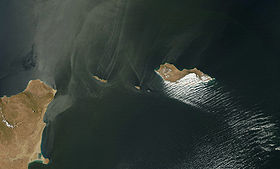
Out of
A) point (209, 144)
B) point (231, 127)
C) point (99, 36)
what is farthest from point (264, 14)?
point (99, 36)

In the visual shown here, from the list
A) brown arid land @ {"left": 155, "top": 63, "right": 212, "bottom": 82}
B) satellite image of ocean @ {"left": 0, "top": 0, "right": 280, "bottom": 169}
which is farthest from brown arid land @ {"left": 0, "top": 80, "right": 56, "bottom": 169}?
brown arid land @ {"left": 155, "top": 63, "right": 212, "bottom": 82}

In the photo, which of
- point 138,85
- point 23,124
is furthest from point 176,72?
point 23,124

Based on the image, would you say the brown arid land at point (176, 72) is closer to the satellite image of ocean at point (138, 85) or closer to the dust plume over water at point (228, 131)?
the satellite image of ocean at point (138, 85)

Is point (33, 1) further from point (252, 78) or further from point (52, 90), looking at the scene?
point (252, 78)

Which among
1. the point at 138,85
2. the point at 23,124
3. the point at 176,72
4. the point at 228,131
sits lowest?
the point at 23,124

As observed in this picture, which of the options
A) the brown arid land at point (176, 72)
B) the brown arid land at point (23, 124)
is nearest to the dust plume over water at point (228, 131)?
the brown arid land at point (176, 72)

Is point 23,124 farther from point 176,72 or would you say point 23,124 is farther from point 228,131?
point 228,131

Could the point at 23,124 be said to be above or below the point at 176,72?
below

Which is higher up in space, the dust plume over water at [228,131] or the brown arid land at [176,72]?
the brown arid land at [176,72]

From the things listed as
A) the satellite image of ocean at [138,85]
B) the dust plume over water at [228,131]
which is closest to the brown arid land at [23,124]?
the satellite image of ocean at [138,85]

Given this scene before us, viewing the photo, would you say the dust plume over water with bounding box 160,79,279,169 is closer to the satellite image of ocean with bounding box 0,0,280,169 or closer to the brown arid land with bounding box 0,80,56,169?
the satellite image of ocean with bounding box 0,0,280,169
